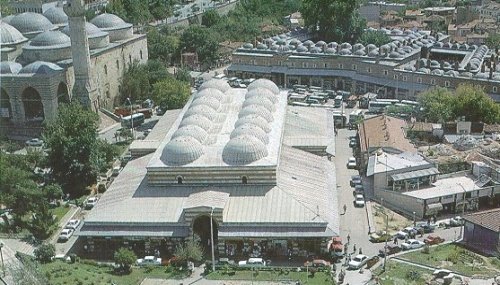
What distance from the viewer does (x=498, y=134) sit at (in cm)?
4894

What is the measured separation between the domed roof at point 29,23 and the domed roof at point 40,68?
9.61 metres

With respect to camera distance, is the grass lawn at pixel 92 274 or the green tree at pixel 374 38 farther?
the green tree at pixel 374 38

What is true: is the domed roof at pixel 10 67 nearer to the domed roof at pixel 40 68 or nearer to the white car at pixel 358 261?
the domed roof at pixel 40 68

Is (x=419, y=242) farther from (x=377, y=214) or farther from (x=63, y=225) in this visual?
(x=63, y=225)

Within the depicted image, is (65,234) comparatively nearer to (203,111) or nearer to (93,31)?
(203,111)

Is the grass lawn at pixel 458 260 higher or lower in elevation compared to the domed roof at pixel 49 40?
lower

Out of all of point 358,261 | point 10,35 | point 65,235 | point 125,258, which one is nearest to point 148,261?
point 125,258

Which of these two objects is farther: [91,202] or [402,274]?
[91,202]

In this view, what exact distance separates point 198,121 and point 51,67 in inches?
722

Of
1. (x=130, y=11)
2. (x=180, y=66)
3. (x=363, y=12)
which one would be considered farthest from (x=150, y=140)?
(x=363, y=12)

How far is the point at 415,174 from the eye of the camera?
40188 millimetres

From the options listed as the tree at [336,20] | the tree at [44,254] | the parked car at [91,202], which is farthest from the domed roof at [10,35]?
the tree at [336,20]

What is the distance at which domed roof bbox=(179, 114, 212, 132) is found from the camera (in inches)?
1665

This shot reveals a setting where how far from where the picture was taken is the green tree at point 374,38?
7738 cm
